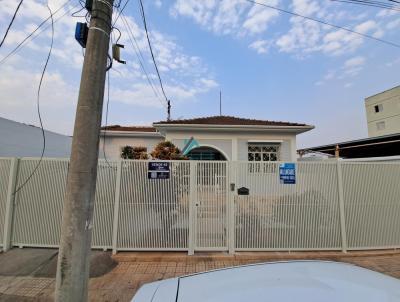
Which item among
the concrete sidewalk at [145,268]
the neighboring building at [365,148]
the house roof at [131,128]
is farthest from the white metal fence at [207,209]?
the house roof at [131,128]

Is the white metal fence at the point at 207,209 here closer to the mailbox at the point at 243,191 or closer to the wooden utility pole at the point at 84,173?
the mailbox at the point at 243,191

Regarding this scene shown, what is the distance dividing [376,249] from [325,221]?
52.9 inches

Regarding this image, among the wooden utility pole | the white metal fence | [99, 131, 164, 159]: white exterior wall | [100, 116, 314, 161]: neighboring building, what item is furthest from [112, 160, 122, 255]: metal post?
[99, 131, 164, 159]: white exterior wall

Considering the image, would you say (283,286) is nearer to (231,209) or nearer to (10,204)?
(231,209)

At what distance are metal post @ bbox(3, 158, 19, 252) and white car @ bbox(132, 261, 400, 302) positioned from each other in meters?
5.08

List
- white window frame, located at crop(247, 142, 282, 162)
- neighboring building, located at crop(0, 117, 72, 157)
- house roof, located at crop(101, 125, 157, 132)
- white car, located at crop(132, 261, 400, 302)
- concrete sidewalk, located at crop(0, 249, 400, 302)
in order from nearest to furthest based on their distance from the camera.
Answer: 1. white car, located at crop(132, 261, 400, 302)
2. concrete sidewalk, located at crop(0, 249, 400, 302)
3. neighboring building, located at crop(0, 117, 72, 157)
4. white window frame, located at crop(247, 142, 282, 162)
5. house roof, located at crop(101, 125, 157, 132)

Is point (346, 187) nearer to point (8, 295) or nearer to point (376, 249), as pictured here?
point (376, 249)

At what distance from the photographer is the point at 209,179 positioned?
212 inches

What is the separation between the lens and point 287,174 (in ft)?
17.9

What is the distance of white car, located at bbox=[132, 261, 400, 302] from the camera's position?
1.42 metres

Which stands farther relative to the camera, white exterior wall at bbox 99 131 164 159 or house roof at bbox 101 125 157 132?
house roof at bbox 101 125 157 132

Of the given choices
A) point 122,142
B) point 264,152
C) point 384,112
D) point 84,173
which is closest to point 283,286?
point 84,173

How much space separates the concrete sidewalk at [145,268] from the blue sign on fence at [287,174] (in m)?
1.55

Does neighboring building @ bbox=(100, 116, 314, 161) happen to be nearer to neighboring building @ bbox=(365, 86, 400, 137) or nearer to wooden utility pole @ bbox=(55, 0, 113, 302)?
wooden utility pole @ bbox=(55, 0, 113, 302)
